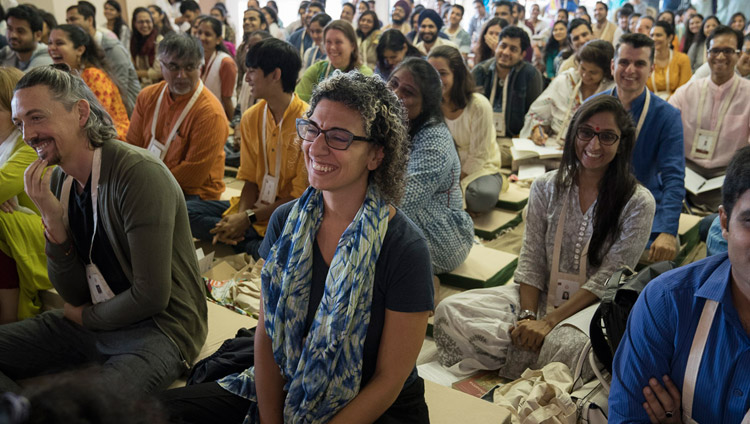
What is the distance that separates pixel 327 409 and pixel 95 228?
966mm

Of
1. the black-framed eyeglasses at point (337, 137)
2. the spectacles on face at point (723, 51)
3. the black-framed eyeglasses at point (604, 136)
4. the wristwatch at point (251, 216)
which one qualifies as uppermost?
the spectacles on face at point (723, 51)

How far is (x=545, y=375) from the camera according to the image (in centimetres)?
212

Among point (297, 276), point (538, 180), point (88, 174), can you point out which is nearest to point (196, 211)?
point (88, 174)

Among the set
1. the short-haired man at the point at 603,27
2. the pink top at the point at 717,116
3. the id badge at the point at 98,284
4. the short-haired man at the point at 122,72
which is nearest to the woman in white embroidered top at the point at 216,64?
the short-haired man at the point at 122,72

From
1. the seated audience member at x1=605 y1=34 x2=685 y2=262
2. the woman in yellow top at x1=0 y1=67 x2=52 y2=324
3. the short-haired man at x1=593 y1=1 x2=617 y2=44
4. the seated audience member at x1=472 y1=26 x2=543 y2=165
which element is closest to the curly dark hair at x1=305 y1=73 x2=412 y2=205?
the woman in yellow top at x1=0 y1=67 x2=52 y2=324

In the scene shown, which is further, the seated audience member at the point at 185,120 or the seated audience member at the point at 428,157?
the seated audience member at the point at 185,120

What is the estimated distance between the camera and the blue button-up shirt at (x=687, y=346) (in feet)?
4.58

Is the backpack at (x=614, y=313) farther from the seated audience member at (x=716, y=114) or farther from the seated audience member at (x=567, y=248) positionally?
the seated audience member at (x=716, y=114)

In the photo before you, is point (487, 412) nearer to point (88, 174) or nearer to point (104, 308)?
point (104, 308)

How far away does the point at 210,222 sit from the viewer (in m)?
3.53

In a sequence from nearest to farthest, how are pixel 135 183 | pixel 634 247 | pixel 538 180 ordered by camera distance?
pixel 135 183, pixel 634 247, pixel 538 180

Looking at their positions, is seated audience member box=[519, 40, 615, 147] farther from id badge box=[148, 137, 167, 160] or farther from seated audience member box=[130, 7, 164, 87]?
seated audience member box=[130, 7, 164, 87]

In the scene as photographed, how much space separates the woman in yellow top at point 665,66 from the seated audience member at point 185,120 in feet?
15.0

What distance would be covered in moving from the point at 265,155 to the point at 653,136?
203cm
